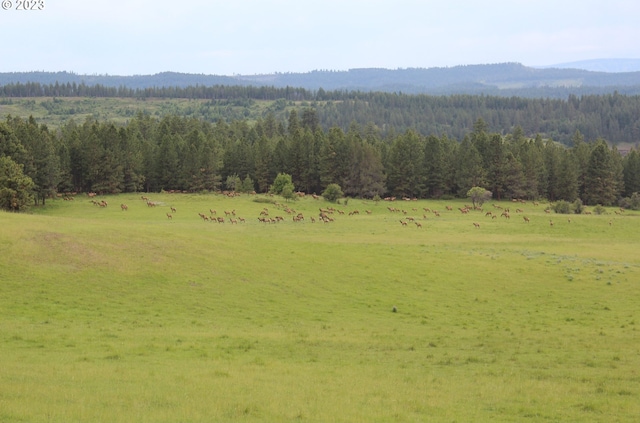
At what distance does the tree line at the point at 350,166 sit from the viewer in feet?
311

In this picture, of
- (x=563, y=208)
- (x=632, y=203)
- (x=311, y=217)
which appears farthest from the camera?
(x=632, y=203)

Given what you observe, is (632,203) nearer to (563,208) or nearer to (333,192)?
(563,208)

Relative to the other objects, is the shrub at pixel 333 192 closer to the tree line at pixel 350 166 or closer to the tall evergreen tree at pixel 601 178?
the tree line at pixel 350 166

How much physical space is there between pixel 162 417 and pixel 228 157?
103 metres

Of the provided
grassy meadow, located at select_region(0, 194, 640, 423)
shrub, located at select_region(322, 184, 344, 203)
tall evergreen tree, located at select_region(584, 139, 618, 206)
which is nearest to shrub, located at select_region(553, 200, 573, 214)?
tall evergreen tree, located at select_region(584, 139, 618, 206)

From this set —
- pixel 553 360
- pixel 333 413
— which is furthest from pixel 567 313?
pixel 333 413

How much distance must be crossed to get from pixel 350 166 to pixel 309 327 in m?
83.9

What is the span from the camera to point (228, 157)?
115 m

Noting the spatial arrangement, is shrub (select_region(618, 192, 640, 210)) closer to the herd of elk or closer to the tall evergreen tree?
the tall evergreen tree

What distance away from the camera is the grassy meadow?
14945mm

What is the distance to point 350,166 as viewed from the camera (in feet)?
357

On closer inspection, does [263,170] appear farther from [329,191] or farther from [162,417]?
[162,417]

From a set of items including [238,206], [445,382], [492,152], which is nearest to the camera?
[445,382]

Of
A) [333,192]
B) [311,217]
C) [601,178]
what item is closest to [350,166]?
[333,192]
